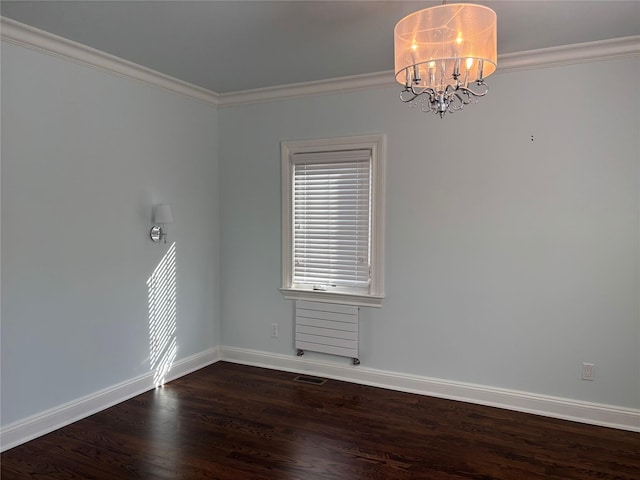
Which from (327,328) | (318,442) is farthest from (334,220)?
(318,442)

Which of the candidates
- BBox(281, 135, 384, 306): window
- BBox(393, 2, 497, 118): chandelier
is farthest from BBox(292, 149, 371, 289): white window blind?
BBox(393, 2, 497, 118): chandelier

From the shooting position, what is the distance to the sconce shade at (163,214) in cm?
374

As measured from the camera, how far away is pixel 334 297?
4094mm

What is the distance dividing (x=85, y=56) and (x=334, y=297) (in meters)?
2.64

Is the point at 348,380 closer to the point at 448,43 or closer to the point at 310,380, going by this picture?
the point at 310,380

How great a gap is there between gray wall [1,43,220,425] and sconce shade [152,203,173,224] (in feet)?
0.35

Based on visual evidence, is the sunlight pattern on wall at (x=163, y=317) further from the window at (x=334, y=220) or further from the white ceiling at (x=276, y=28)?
the white ceiling at (x=276, y=28)

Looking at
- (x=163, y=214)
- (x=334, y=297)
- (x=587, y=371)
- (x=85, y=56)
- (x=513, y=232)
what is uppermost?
(x=85, y=56)

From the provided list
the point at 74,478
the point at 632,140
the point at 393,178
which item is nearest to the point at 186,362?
the point at 74,478

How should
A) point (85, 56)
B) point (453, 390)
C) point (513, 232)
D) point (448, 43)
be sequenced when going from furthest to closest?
1. point (453, 390)
2. point (513, 232)
3. point (85, 56)
4. point (448, 43)

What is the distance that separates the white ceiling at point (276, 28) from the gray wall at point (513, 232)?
435 millimetres

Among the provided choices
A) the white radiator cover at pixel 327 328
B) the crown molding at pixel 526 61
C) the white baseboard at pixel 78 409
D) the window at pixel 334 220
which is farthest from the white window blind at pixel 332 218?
the white baseboard at pixel 78 409

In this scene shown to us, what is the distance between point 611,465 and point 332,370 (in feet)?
7.05

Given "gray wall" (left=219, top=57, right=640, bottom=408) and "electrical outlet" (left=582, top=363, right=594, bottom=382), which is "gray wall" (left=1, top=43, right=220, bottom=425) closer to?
"gray wall" (left=219, top=57, right=640, bottom=408)
